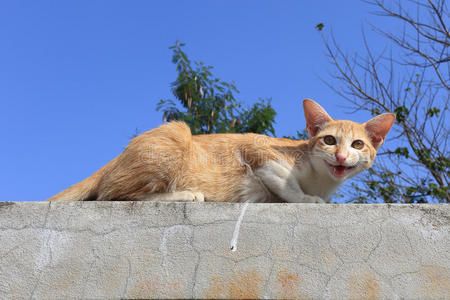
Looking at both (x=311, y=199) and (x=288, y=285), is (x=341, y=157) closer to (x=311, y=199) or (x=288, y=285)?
(x=311, y=199)

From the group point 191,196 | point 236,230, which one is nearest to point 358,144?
point 236,230

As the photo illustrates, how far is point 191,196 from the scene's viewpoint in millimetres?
2998

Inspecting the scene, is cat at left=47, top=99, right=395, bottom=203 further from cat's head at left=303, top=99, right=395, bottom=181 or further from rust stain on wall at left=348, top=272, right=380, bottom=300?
rust stain on wall at left=348, top=272, right=380, bottom=300

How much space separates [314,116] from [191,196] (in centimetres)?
115

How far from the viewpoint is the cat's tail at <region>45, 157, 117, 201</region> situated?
3154mm

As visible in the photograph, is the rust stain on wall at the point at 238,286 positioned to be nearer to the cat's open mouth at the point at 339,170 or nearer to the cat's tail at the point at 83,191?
the cat's open mouth at the point at 339,170

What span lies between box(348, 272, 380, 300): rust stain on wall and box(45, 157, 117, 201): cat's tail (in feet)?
6.46

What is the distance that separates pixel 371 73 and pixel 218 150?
4929 mm

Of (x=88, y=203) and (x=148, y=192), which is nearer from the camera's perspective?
(x=88, y=203)

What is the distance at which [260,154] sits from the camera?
319cm

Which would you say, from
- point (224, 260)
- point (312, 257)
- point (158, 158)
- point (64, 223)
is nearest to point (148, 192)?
point (158, 158)

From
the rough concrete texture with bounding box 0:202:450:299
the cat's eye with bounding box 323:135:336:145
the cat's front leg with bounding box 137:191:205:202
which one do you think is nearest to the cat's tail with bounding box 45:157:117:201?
the rough concrete texture with bounding box 0:202:450:299

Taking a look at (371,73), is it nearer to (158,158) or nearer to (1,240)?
(158,158)

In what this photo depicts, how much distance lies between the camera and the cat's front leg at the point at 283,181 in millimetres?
3031
